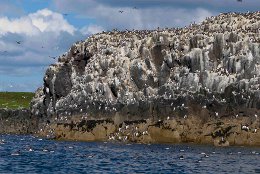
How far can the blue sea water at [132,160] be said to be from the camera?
86.2m

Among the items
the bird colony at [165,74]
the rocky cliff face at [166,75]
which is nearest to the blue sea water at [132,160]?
the rocky cliff face at [166,75]

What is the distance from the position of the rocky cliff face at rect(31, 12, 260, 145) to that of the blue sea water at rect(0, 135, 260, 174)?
20.4m

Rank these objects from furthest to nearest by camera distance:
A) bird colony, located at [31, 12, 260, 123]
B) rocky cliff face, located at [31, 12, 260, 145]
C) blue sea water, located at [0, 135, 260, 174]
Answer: bird colony, located at [31, 12, 260, 123] → rocky cliff face, located at [31, 12, 260, 145] → blue sea water, located at [0, 135, 260, 174]

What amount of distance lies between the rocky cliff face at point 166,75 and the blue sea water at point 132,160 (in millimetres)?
20375

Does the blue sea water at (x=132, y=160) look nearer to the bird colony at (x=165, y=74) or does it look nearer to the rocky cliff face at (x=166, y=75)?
the rocky cliff face at (x=166, y=75)

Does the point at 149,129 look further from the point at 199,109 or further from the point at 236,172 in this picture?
the point at 236,172

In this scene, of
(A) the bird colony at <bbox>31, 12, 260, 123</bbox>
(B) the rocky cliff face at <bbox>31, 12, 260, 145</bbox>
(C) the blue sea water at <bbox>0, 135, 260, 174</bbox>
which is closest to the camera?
(C) the blue sea water at <bbox>0, 135, 260, 174</bbox>

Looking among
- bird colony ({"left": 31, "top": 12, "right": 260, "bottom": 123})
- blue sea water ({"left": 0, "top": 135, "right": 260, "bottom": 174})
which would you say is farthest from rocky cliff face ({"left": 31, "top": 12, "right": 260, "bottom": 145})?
blue sea water ({"left": 0, "top": 135, "right": 260, "bottom": 174})

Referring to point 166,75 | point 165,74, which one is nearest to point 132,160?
point 166,75

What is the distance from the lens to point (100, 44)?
625 feet

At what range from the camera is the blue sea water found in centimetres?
8625

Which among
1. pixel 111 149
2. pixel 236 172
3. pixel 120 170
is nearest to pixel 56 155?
pixel 111 149

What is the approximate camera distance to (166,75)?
6442 inches

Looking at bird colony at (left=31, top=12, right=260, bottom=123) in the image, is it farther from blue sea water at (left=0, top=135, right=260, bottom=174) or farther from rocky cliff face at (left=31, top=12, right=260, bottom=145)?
blue sea water at (left=0, top=135, right=260, bottom=174)
